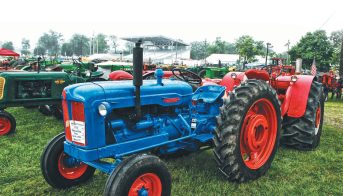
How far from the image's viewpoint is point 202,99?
381cm

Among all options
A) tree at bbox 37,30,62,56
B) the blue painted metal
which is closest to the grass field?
the blue painted metal

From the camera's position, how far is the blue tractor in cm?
269

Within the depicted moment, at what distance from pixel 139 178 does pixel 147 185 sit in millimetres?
126

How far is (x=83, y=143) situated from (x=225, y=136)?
4.86ft

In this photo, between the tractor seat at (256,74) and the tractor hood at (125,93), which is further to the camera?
the tractor seat at (256,74)

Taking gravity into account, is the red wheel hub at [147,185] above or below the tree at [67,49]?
below

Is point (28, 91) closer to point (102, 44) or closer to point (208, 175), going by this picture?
point (208, 175)

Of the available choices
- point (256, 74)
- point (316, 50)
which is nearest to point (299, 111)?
point (256, 74)

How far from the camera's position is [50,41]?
110 meters

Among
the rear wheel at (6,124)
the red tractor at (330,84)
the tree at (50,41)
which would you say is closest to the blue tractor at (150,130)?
the rear wheel at (6,124)

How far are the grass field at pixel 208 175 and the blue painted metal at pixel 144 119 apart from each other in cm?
45

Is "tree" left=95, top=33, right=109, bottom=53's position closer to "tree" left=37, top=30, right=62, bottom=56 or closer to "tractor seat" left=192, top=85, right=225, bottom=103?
"tree" left=37, top=30, right=62, bottom=56

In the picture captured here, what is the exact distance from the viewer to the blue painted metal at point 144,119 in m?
2.72

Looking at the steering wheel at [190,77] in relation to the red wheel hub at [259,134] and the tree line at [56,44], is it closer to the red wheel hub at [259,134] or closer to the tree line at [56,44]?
the red wheel hub at [259,134]
